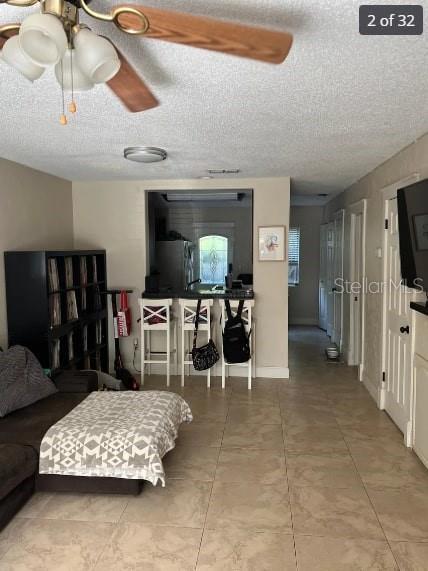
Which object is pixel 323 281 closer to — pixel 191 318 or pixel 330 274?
pixel 330 274

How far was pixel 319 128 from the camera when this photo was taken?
2799 millimetres

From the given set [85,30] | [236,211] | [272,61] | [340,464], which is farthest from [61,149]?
[236,211]

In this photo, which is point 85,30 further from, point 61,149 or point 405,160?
point 405,160

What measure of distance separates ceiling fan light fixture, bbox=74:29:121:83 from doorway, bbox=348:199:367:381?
385 centimetres

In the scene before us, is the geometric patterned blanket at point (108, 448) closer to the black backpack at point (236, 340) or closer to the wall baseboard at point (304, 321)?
the black backpack at point (236, 340)

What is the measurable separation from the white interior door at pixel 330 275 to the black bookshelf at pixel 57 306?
12.6ft

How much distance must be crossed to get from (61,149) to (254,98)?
188 centimetres

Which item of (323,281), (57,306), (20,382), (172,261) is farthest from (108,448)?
(323,281)

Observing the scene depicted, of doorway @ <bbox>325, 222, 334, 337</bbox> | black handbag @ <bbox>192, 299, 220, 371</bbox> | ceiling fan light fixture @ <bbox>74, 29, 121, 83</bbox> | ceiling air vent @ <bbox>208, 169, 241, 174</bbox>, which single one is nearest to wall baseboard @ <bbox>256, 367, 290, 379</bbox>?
black handbag @ <bbox>192, 299, 220, 371</bbox>

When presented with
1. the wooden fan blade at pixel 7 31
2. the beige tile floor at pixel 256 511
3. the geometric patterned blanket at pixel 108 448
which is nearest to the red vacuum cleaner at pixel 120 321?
the beige tile floor at pixel 256 511

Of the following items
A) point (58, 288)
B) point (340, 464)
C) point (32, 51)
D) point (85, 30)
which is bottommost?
point (340, 464)

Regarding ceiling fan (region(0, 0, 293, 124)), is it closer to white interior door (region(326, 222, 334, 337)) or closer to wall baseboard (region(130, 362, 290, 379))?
wall baseboard (region(130, 362, 290, 379))

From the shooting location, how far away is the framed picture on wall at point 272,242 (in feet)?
16.2

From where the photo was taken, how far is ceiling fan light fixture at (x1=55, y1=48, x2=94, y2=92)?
1453mm
